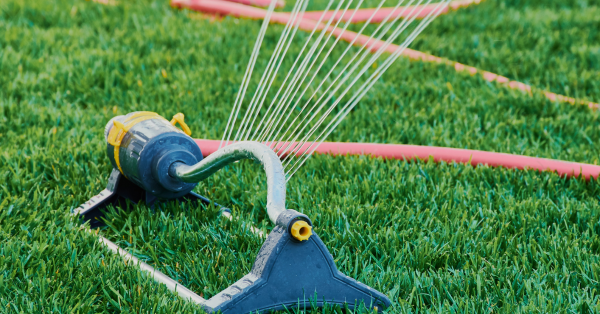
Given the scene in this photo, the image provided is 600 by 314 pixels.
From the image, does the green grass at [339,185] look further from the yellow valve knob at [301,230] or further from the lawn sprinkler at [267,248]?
the yellow valve knob at [301,230]

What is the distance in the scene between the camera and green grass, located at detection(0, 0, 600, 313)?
1729 millimetres

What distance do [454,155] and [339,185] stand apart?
0.60 metres

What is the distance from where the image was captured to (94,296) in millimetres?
1617

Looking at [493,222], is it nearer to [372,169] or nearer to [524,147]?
[372,169]

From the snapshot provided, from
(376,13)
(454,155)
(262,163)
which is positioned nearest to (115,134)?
(262,163)

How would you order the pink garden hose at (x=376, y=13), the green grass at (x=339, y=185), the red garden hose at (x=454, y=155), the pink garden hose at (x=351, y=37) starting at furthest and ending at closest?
the pink garden hose at (x=376, y=13) < the pink garden hose at (x=351, y=37) < the red garden hose at (x=454, y=155) < the green grass at (x=339, y=185)

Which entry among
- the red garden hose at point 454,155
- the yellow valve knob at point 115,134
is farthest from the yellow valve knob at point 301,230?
the red garden hose at point 454,155

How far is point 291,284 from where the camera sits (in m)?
1.57

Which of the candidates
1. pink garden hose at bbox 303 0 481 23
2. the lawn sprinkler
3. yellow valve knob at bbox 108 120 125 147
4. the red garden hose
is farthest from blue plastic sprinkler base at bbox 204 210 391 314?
pink garden hose at bbox 303 0 481 23

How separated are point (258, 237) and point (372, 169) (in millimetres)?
740

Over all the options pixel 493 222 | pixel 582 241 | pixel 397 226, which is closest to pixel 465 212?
pixel 493 222

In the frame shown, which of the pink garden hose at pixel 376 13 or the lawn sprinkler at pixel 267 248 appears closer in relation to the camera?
the lawn sprinkler at pixel 267 248

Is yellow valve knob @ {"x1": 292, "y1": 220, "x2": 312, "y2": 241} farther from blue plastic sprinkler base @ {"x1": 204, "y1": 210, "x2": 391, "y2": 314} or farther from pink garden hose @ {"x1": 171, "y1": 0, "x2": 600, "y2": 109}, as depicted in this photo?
pink garden hose @ {"x1": 171, "y1": 0, "x2": 600, "y2": 109}

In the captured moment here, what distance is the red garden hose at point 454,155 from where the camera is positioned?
249 cm
